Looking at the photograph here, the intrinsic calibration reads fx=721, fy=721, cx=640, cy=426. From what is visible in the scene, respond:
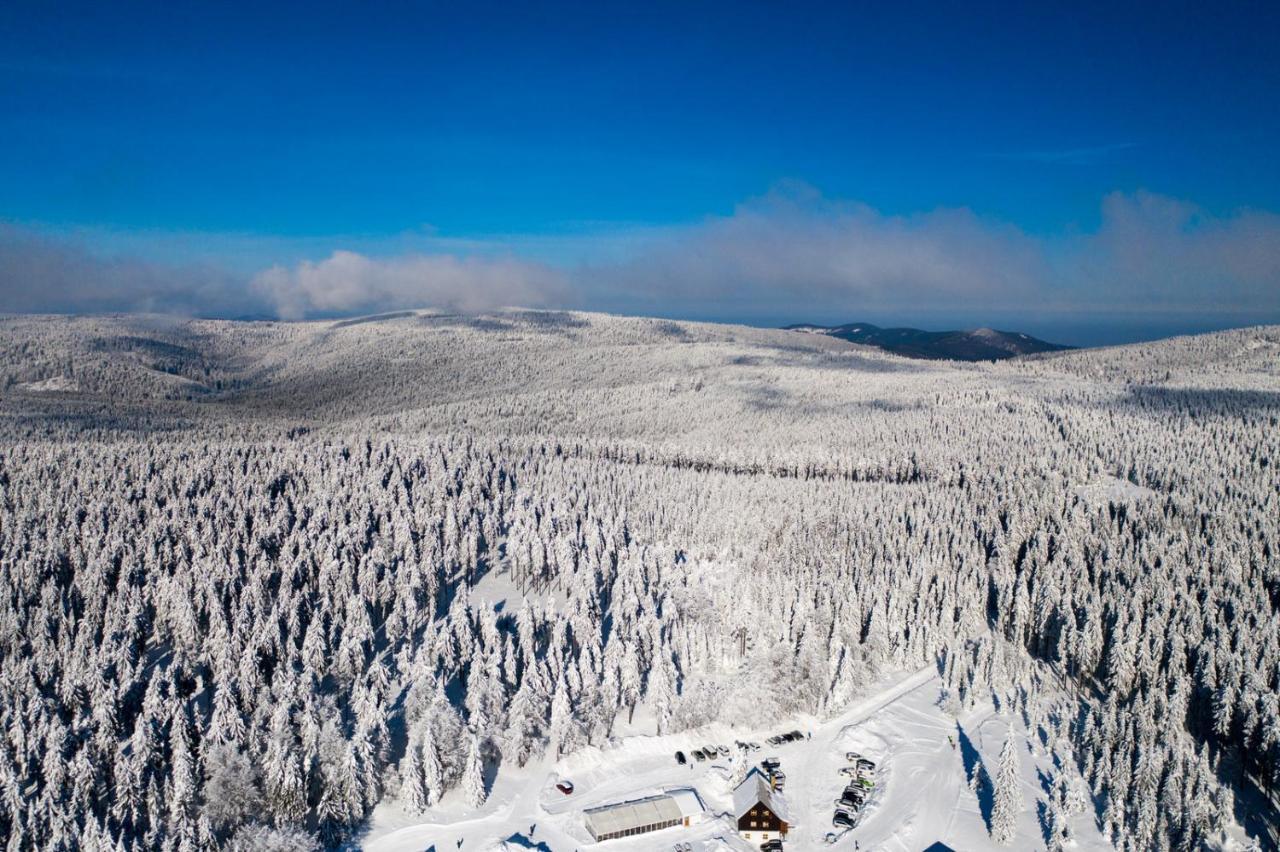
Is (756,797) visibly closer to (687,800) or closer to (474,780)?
(687,800)

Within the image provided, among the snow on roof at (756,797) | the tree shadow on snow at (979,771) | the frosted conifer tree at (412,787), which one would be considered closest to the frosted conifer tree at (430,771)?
the frosted conifer tree at (412,787)

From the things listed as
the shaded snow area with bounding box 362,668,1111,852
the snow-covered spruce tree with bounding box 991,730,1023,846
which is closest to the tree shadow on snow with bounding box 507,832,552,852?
the shaded snow area with bounding box 362,668,1111,852

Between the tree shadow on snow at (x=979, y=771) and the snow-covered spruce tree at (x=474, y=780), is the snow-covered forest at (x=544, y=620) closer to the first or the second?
the snow-covered spruce tree at (x=474, y=780)

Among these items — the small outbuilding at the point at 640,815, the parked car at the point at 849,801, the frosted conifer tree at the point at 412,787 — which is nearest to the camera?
the small outbuilding at the point at 640,815

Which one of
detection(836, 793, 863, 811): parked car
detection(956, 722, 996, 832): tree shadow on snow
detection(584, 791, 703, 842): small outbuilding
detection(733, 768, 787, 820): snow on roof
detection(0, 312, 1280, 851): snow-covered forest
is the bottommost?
detection(956, 722, 996, 832): tree shadow on snow

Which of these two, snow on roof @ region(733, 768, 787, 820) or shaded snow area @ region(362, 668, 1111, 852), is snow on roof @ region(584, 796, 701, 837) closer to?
shaded snow area @ region(362, 668, 1111, 852)

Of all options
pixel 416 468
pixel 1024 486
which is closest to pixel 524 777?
pixel 416 468
